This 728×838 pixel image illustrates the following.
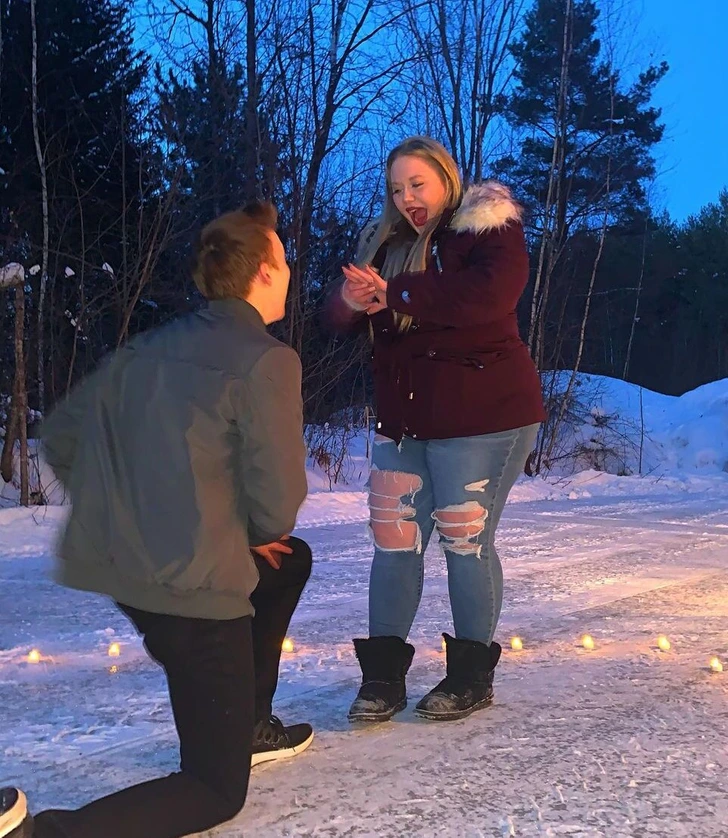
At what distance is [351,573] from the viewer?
169 inches

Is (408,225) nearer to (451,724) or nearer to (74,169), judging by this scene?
(451,724)

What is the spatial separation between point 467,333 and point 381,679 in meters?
0.95

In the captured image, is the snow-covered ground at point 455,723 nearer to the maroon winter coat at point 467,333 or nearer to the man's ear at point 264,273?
the maroon winter coat at point 467,333

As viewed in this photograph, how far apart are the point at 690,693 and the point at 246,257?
1812 mm

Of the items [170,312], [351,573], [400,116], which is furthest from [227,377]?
[400,116]

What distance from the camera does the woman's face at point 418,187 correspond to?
237 cm

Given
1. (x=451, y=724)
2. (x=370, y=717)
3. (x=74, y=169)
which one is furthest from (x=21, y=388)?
(x=451, y=724)

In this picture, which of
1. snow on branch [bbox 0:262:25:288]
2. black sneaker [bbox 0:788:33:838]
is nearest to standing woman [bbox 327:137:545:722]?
black sneaker [bbox 0:788:33:838]

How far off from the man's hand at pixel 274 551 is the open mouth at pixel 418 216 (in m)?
0.99

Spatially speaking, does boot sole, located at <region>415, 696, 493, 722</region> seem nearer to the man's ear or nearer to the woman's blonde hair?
the woman's blonde hair

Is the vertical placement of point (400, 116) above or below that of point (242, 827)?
above

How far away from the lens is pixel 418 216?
2.43 metres

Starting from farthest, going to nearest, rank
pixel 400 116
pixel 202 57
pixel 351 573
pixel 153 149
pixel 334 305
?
pixel 400 116 → pixel 202 57 → pixel 153 149 → pixel 351 573 → pixel 334 305

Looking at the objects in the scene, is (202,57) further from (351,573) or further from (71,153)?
(351,573)
